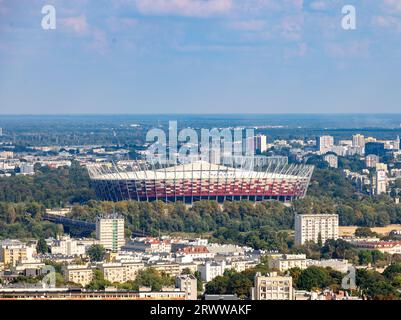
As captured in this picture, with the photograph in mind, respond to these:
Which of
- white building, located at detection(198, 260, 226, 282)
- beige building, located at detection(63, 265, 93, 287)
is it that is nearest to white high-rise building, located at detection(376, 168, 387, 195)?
white building, located at detection(198, 260, 226, 282)

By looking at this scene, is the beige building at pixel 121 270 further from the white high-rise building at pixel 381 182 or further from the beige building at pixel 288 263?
the white high-rise building at pixel 381 182

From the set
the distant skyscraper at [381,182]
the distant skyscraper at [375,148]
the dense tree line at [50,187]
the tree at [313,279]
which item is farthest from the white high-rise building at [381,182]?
the tree at [313,279]

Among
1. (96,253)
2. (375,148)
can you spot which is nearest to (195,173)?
(96,253)

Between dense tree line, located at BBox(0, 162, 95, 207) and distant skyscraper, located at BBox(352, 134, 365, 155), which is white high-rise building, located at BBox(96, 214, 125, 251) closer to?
dense tree line, located at BBox(0, 162, 95, 207)
